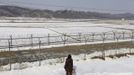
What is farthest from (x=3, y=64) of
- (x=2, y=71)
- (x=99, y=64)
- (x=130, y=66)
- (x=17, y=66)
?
(x=130, y=66)

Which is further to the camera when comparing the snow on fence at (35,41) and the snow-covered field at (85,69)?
the snow on fence at (35,41)

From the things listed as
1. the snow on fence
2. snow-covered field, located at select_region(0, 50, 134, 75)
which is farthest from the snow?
the snow on fence

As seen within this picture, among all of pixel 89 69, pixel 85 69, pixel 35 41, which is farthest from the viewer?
pixel 35 41

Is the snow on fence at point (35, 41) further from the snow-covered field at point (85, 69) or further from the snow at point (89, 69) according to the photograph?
the snow at point (89, 69)

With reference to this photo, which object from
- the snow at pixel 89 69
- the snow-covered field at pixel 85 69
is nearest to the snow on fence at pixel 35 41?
the snow-covered field at pixel 85 69

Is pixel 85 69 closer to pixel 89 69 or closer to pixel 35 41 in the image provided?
pixel 89 69

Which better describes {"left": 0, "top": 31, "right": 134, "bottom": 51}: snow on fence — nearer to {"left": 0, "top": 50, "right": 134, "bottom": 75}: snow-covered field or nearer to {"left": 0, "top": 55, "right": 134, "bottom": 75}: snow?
{"left": 0, "top": 50, "right": 134, "bottom": 75}: snow-covered field

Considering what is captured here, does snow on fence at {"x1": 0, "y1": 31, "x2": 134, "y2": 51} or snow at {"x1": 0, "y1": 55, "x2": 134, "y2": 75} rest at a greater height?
snow on fence at {"x1": 0, "y1": 31, "x2": 134, "y2": 51}

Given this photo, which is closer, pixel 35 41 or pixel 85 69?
pixel 85 69

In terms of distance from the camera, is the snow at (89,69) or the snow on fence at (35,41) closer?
the snow at (89,69)

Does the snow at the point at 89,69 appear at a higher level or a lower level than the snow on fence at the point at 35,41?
lower

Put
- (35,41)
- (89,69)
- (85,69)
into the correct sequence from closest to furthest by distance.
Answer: (85,69) < (89,69) < (35,41)

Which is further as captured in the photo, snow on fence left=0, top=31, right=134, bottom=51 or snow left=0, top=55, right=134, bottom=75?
snow on fence left=0, top=31, right=134, bottom=51

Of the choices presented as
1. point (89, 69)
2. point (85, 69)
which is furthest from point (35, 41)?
point (85, 69)
